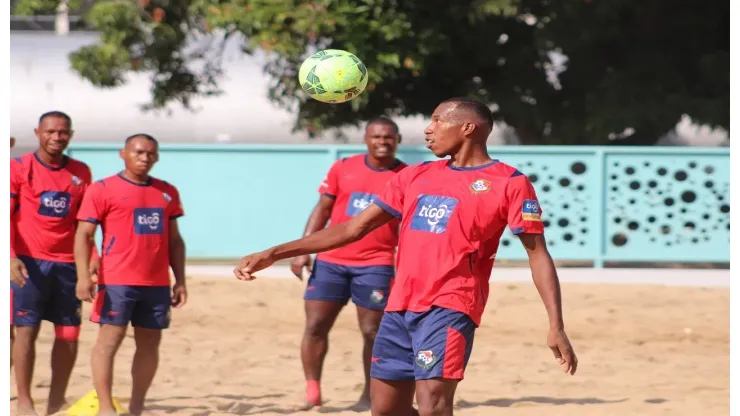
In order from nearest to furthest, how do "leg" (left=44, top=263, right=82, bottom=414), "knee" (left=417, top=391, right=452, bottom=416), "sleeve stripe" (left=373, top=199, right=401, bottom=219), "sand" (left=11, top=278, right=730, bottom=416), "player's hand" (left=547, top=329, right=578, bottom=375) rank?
"player's hand" (left=547, top=329, right=578, bottom=375) < "knee" (left=417, top=391, right=452, bottom=416) < "sleeve stripe" (left=373, top=199, right=401, bottom=219) < "leg" (left=44, top=263, right=82, bottom=414) < "sand" (left=11, top=278, right=730, bottom=416)

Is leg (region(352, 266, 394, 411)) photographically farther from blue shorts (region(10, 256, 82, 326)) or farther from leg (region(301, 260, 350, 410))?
blue shorts (region(10, 256, 82, 326))

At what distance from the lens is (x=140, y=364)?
8.21 m

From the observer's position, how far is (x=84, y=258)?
7.89m

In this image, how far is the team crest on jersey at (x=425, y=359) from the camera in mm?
5629

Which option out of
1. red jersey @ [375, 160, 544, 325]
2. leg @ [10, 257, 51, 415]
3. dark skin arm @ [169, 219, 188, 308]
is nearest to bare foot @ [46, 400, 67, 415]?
leg @ [10, 257, 51, 415]

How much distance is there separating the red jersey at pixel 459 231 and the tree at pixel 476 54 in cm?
997

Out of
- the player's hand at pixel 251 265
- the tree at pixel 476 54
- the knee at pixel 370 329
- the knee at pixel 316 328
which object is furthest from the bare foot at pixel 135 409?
the tree at pixel 476 54

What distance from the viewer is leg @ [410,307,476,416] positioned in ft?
18.4

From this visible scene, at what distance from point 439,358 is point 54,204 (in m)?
3.98

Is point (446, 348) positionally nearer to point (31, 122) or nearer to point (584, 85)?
point (584, 85)

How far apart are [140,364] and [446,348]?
332 cm

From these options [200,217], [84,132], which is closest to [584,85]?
[200,217]

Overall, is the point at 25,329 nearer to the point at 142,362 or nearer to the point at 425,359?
the point at 142,362

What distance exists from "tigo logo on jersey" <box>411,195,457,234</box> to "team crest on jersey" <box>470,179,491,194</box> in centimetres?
11
